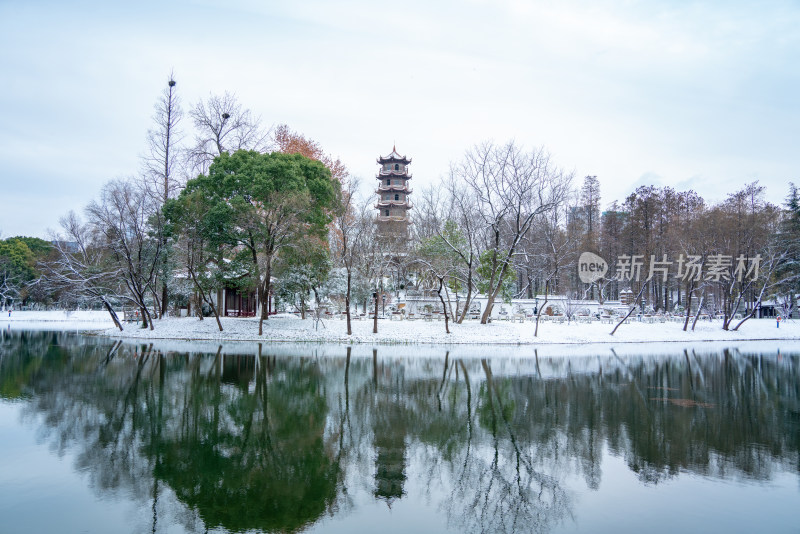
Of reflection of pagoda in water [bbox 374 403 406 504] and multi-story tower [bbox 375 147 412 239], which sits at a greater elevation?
multi-story tower [bbox 375 147 412 239]

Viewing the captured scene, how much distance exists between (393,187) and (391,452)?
46237 millimetres

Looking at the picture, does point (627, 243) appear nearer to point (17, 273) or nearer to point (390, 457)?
point (390, 457)

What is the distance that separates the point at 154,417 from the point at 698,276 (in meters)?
30.9

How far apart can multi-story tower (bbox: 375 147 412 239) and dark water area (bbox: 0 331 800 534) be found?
39.2 m

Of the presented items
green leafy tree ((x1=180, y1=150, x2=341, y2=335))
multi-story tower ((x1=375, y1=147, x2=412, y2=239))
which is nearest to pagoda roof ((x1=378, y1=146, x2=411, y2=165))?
multi-story tower ((x1=375, y1=147, x2=412, y2=239))

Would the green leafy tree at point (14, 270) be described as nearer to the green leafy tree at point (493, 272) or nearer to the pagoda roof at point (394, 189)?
the pagoda roof at point (394, 189)

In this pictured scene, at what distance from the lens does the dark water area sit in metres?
5.57

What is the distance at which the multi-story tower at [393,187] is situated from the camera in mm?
52781

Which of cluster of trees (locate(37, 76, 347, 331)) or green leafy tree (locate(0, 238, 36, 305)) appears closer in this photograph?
cluster of trees (locate(37, 76, 347, 331))

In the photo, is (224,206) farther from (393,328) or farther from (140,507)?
(140,507)

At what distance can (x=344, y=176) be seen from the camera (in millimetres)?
36781

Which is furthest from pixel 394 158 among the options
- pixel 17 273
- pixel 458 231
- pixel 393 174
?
pixel 17 273

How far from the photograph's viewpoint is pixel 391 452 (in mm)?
7594

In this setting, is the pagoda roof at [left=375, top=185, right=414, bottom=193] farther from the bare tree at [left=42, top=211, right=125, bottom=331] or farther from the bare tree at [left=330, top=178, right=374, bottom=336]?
the bare tree at [left=42, top=211, right=125, bottom=331]
